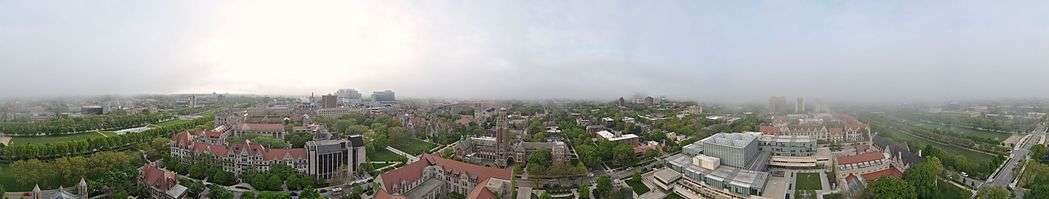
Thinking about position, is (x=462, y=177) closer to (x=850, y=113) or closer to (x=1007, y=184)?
(x=1007, y=184)

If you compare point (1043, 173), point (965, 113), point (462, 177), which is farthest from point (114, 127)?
point (965, 113)

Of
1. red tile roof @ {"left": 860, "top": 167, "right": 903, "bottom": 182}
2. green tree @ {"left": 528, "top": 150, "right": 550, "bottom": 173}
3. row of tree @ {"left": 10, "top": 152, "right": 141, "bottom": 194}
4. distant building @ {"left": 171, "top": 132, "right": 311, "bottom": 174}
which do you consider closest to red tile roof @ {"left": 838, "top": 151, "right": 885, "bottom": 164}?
red tile roof @ {"left": 860, "top": 167, "right": 903, "bottom": 182}

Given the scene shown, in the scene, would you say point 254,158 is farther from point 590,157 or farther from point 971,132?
point 971,132

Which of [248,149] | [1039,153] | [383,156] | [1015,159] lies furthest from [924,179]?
[248,149]

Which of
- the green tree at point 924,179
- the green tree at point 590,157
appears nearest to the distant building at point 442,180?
the green tree at point 590,157

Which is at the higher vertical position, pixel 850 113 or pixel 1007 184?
pixel 850 113

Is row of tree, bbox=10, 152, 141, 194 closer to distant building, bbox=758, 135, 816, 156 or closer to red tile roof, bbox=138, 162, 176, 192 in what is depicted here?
red tile roof, bbox=138, 162, 176, 192
